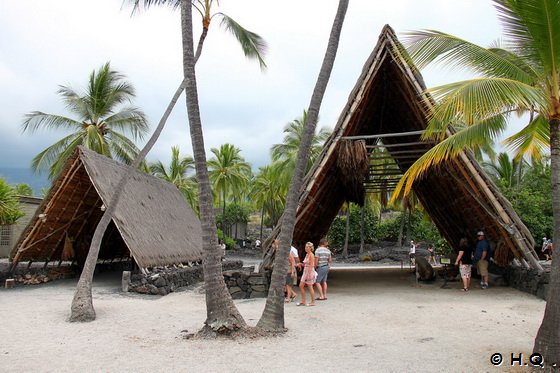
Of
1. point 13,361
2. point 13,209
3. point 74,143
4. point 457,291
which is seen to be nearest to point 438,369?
point 13,361

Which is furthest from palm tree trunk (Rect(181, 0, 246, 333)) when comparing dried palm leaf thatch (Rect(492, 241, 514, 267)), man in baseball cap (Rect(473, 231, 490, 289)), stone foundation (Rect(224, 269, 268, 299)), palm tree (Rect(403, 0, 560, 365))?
dried palm leaf thatch (Rect(492, 241, 514, 267))

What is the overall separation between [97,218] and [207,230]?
10.5 meters

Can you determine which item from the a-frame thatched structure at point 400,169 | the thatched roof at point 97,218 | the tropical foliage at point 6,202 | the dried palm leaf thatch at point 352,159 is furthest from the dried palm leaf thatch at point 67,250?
the dried palm leaf thatch at point 352,159

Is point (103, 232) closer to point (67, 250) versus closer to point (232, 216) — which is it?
point (67, 250)

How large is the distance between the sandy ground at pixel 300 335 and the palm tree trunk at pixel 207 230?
18.3 inches

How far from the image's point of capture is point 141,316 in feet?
29.6

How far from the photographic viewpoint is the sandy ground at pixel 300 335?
5.57 m

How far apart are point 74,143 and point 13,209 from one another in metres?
5.63

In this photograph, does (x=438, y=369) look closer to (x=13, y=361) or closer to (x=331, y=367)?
(x=331, y=367)

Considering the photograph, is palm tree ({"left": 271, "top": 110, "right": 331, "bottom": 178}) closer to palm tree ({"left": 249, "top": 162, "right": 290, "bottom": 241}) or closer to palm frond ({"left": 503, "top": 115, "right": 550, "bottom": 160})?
palm tree ({"left": 249, "top": 162, "right": 290, "bottom": 241})

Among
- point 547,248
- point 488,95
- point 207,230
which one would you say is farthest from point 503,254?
point 547,248

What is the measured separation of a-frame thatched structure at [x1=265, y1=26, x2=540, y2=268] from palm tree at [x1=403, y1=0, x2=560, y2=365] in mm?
2784

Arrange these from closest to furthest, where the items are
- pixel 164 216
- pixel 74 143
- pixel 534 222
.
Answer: pixel 164 216
pixel 74 143
pixel 534 222

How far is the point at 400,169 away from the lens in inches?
627
